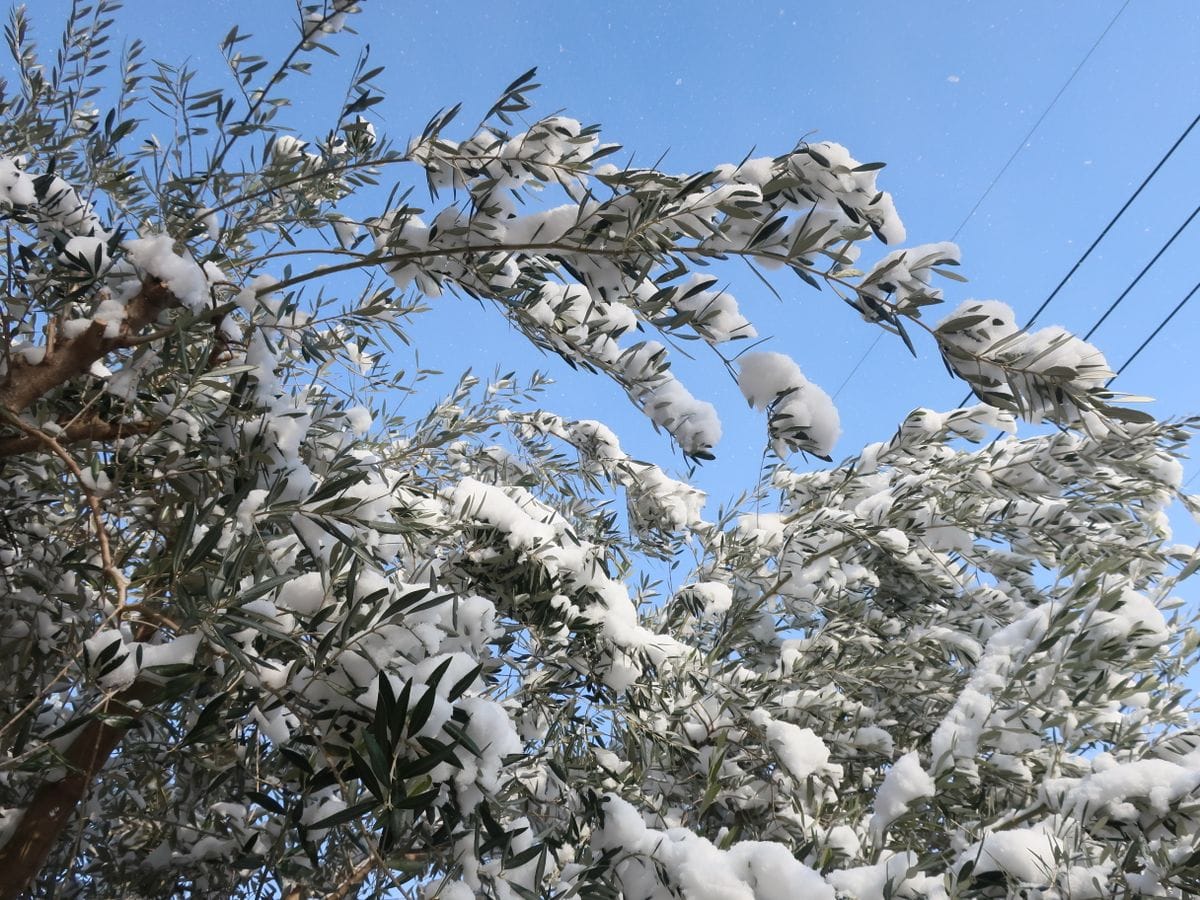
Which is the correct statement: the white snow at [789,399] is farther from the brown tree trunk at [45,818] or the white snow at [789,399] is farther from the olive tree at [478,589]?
the brown tree trunk at [45,818]

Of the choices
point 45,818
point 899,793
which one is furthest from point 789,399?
point 45,818

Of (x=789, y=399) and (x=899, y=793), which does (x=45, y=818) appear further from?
(x=899, y=793)

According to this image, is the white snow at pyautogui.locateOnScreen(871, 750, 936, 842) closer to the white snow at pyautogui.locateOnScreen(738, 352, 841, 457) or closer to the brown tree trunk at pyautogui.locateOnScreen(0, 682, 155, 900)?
the white snow at pyautogui.locateOnScreen(738, 352, 841, 457)

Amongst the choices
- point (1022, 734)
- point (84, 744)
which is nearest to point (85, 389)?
point (84, 744)

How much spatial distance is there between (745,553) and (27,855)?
235cm

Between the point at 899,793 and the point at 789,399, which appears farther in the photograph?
the point at 899,793

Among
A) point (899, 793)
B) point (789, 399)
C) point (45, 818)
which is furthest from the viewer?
point (899, 793)

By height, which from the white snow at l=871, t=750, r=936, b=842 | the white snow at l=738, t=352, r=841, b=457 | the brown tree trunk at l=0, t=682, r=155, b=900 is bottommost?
the brown tree trunk at l=0, t=682, r=155, b=900

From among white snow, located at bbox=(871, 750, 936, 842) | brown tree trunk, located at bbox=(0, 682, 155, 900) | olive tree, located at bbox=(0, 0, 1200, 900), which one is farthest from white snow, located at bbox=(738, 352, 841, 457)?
brown tree trunk, located at bbox=(0, 682, 155, 900)

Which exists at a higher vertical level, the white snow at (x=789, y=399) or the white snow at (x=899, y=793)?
the white snow at (x=789, y=399)

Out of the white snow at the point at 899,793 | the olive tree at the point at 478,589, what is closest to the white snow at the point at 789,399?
the olive tree at the point at 478,589

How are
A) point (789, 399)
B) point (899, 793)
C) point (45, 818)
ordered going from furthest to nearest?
point (899, 793), point (45, 818), point (789, 399)

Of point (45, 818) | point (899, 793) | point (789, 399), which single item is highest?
point (789, 399)

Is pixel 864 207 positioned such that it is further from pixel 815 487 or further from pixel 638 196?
pixel 815 487
